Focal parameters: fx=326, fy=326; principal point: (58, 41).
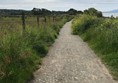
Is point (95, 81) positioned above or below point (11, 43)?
below

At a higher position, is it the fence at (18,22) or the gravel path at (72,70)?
the fence at (18,22)

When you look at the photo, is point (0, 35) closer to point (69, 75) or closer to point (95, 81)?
point (69, 75)

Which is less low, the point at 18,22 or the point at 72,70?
the point at 18,22

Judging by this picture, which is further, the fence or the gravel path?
the fence

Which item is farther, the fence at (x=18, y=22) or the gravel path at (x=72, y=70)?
the fence at (x=18, y=22)

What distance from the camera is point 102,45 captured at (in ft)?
50.5

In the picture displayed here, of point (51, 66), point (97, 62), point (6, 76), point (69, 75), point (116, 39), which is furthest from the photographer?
point (116, 39)

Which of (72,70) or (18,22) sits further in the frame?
(18,22)

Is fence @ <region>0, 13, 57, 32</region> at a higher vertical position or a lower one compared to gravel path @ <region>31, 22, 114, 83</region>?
higher

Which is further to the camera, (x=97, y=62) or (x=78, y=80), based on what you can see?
(x=97, y=62)

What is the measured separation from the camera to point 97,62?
40.4ft

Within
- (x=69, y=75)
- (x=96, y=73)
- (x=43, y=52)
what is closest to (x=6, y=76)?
(x=69, y=75)

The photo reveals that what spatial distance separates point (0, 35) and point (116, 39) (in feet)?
21.2

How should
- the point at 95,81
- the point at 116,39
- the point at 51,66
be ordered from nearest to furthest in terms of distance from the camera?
the point at 95,81 → the point at 51,66 → the point at 116,39
